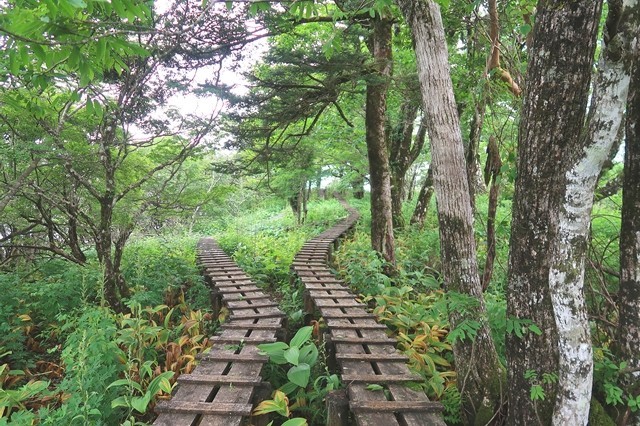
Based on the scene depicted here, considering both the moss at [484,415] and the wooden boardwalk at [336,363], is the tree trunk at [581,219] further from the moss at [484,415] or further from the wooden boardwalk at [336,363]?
the wooden boardwalk at [336,363]

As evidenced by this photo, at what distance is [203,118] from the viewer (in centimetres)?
781

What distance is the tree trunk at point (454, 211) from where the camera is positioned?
11.9ft

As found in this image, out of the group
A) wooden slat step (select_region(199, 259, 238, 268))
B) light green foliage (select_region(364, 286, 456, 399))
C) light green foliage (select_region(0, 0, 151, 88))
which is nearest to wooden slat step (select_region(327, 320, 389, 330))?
light green foliage (select_region(364, 286, 456, 399))

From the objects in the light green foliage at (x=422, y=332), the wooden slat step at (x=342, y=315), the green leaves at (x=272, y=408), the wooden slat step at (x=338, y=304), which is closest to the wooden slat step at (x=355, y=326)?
the wooden slat step at (x=342, y=315)

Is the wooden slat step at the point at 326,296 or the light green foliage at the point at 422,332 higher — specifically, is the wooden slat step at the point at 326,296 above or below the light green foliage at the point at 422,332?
above

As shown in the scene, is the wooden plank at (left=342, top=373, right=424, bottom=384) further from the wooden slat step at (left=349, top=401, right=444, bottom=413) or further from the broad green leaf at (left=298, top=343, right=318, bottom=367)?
the broad green leaf at (left=298, top=343, right=318, bottom=367)

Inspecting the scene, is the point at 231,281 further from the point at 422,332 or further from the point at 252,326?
the point at 422,332

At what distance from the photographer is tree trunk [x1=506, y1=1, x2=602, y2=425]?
2504mm

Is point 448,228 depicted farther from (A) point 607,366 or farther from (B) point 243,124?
(B) point 243,124

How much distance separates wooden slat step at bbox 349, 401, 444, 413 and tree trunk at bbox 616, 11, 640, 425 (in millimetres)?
1403

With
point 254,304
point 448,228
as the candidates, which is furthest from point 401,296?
point 448,228

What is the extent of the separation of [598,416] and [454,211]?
6.44 feet

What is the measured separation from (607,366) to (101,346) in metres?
4.90

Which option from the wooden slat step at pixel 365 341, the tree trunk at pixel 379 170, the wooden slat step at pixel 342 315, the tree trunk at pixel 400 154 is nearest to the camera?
the wooden slat step at pixel 365 341
